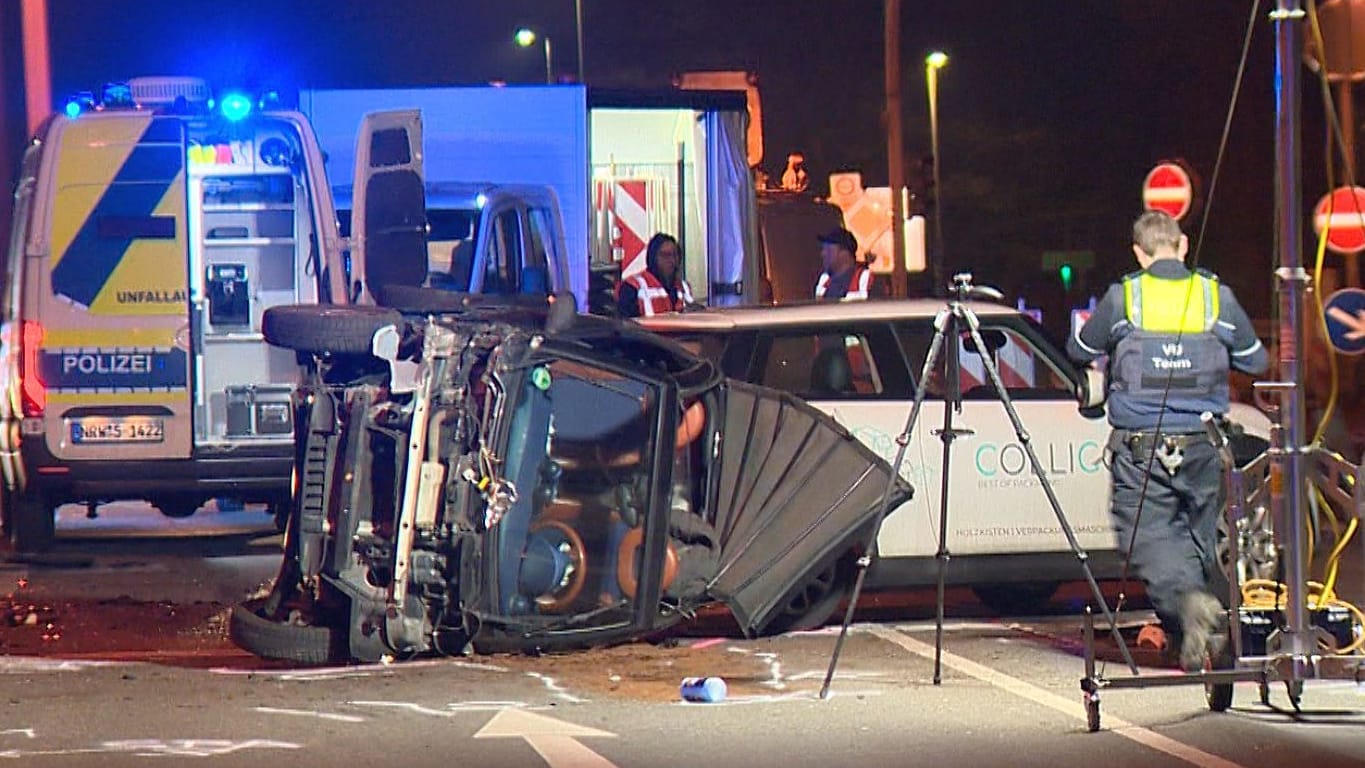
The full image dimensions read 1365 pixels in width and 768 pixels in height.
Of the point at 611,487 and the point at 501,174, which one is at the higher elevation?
the point at 501,174

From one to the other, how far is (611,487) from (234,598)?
3713 mm

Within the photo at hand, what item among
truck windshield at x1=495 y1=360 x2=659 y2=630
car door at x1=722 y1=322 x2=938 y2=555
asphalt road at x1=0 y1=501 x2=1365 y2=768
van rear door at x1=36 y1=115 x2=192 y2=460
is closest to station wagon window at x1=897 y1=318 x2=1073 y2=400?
car door at x1=722 y1=322 x2=938 y2=555

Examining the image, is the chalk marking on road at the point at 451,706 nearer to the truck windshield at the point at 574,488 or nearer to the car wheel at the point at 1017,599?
the truck windshield at the point at 574,488

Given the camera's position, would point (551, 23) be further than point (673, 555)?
Yes

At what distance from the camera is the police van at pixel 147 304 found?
13688 millimetres

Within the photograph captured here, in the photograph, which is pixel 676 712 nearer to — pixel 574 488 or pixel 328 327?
pixel 574 488

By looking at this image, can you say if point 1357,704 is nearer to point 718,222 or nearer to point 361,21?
point 718,222

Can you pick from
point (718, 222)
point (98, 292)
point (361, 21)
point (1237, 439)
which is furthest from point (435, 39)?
point (1237, 439)

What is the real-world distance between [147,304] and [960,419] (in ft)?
18.7

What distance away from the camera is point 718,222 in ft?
57.7

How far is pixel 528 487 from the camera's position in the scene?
8.79 meters

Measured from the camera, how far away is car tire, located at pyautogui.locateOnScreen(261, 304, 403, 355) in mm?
8680

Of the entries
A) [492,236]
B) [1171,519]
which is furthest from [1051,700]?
[492,236]

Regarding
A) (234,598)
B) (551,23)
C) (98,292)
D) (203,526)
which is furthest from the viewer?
(551,23)
